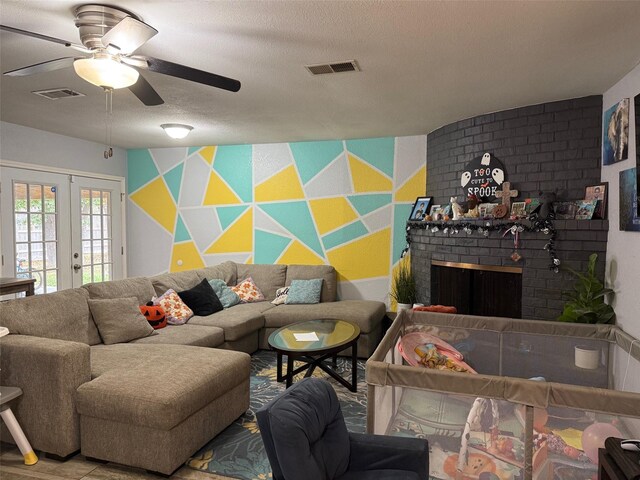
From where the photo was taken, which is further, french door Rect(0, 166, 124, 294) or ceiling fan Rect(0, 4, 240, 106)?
french door Rect(0, 166, 124, 294)

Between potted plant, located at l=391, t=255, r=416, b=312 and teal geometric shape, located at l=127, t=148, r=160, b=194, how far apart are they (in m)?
3.66

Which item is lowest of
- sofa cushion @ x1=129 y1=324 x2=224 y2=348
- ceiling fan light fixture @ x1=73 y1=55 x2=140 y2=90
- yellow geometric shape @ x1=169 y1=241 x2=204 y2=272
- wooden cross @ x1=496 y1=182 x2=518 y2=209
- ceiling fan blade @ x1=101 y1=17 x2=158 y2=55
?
sofa cushion @ x1=129 y1=324 x2=224 y2=348

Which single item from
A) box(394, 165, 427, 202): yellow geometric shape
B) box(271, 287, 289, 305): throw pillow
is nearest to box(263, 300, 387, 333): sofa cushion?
box(271, 287, 289, 305): throw pillow

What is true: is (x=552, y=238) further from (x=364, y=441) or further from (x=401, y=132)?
(x=364, y=441)

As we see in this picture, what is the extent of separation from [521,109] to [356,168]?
204 centimetres

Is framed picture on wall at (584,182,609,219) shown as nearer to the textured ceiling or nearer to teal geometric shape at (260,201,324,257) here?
the textured ceiling

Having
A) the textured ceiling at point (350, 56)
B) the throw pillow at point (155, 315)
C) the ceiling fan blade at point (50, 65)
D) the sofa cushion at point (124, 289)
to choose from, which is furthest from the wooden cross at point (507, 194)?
the ceiling fan blade at point (50, 65)

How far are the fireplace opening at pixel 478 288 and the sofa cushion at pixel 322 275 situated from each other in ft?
3.93

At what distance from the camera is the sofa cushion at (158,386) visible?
2301mm

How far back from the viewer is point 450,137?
180 inches

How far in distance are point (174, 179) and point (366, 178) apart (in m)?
2.71

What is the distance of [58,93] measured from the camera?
3.53 metres

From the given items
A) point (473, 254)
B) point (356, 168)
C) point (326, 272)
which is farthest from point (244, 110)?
point (473, 254)

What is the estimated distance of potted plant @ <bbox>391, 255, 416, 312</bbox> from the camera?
497 centimetres
